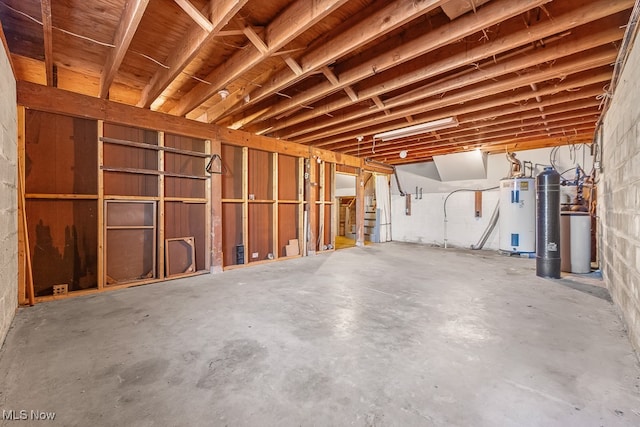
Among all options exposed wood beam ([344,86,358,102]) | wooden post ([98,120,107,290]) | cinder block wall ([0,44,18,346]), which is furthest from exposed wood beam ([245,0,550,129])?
cinder block wall ([0,44,18,346])

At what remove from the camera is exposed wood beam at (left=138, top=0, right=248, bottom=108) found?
1.90m

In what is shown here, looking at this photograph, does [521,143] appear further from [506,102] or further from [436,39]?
[436,39]

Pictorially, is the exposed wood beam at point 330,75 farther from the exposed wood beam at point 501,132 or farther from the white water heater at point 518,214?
the white water heater at point 518,214

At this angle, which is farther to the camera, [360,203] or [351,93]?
[360,203]

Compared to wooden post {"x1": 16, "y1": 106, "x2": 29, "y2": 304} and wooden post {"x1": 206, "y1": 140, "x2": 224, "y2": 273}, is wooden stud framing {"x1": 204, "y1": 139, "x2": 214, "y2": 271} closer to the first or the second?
wooden post {"x1": 206, "y1": 140, "x2": 224, "y2": 273}

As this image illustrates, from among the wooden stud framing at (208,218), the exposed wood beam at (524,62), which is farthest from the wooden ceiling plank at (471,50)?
the wooden stud framing at (208,218)

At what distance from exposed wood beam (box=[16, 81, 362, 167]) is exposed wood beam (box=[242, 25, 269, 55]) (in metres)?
2.13

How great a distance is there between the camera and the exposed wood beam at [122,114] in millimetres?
2945

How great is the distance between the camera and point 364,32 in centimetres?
221

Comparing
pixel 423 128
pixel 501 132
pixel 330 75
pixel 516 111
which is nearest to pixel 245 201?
pixel 330 75

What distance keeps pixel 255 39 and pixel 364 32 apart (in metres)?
0.91

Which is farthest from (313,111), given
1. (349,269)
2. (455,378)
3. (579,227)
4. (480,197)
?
(480,197)

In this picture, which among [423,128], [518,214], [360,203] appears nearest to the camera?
[423,128]

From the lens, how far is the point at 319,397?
1.45 meters
